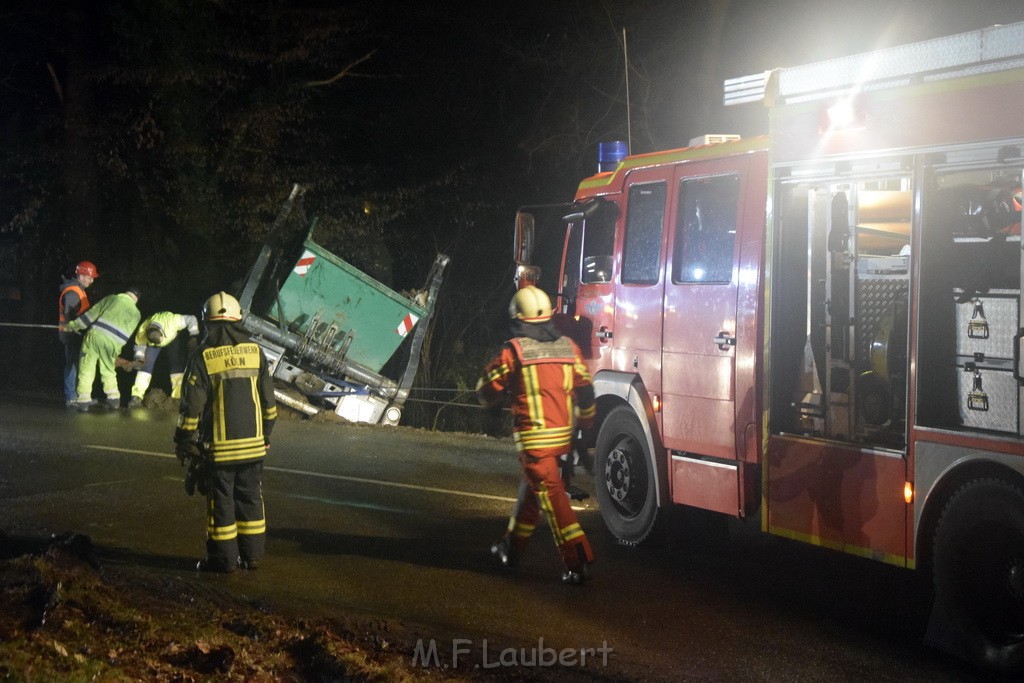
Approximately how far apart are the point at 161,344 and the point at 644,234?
28.3 ft

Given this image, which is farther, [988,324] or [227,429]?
[227,429]

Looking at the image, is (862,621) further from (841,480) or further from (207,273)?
(207,273)

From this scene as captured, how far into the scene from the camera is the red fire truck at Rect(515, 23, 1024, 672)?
17.4 feet

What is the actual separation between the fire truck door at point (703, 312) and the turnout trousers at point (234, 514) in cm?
253

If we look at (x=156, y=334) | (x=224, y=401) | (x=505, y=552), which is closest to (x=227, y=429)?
(x=224, y=401)

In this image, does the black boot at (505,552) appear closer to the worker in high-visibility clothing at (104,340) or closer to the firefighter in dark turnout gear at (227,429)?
the firefighter in dark turnout gear at (227,429)

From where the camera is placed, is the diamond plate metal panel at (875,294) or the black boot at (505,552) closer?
the diamond plate metal panel at (875,294)

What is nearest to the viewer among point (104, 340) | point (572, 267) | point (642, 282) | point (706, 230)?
point (706, 230)

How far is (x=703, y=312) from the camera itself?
7020 millimetres

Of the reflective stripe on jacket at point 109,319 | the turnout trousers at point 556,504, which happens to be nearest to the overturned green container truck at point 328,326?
the reflective stripe on jacket at point 109,319

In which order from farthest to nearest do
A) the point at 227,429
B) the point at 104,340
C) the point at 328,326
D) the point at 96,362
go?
the point at 96,362
the point at 104,340
the point at 328,326
the point at 227,429

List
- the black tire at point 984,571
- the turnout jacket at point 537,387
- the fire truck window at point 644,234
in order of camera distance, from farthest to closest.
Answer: the fire truck window at point 644,234
the turnout jacket at point 537,387
the black tire at point 984,571

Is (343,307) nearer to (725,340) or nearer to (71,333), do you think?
(71,333)

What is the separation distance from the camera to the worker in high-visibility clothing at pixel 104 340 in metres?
14.6
